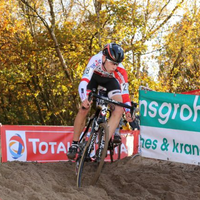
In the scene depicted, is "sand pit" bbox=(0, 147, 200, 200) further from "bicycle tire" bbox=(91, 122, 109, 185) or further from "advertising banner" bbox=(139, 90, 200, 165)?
"advertising banner" bbox=(139, 90, 200, 165)

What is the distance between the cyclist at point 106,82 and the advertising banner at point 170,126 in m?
1.13

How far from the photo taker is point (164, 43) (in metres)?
19.5

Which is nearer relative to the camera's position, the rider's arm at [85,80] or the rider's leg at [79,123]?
the rider's arm at [85,80]

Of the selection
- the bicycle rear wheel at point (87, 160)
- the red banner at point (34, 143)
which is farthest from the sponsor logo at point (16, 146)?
the bicycle rear wheel at point (87, 160)

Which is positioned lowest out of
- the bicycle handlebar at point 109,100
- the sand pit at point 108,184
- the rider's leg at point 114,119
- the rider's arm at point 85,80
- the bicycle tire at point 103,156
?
the sand pit at point 108,184

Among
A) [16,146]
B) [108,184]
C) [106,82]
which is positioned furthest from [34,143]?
[108,184]

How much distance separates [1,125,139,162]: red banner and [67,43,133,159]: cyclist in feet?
7.64

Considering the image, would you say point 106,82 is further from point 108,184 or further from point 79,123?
point 108,184

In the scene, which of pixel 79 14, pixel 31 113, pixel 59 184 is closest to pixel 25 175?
pixel 59 184

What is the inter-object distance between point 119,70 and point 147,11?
1337 cm

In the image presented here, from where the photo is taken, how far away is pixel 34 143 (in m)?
7.49

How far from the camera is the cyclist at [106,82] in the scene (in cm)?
513

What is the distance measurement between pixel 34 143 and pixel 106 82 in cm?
268

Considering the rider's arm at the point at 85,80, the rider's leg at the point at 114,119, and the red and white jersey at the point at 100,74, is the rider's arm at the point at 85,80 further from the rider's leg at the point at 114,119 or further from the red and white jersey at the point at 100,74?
the rider's leg at the point at 114,119
